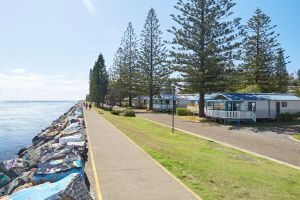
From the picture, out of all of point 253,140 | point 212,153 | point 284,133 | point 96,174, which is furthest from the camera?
point 284,133

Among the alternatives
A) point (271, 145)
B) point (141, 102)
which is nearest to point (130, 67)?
point (141, 102)

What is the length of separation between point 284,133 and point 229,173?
55.9ft

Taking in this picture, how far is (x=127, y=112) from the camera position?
44031 mm

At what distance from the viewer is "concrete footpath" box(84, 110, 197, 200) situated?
881 cm

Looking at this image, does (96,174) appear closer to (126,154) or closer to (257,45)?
(126,154)

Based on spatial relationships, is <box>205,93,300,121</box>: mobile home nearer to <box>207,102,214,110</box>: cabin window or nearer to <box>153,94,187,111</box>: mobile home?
<box>207,102,214,110</box>: cabin window

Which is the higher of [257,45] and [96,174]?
[257,45]

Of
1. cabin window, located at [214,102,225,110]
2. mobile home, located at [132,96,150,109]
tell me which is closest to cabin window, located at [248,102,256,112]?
cabin window, located at [214,102,225,110]

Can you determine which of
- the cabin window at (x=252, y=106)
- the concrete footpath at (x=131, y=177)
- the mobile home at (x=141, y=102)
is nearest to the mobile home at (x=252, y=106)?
the cabin window at (x=252, y=106)

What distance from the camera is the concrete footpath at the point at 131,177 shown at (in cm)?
881

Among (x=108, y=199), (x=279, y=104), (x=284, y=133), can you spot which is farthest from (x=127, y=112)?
(x=108, y=199)

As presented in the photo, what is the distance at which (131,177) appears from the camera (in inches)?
416

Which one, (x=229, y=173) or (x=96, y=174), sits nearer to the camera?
(x=96, y=174)

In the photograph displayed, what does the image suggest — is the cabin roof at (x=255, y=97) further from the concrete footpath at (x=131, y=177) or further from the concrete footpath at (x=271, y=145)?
the concrete footpath at (x=131, y=177)
